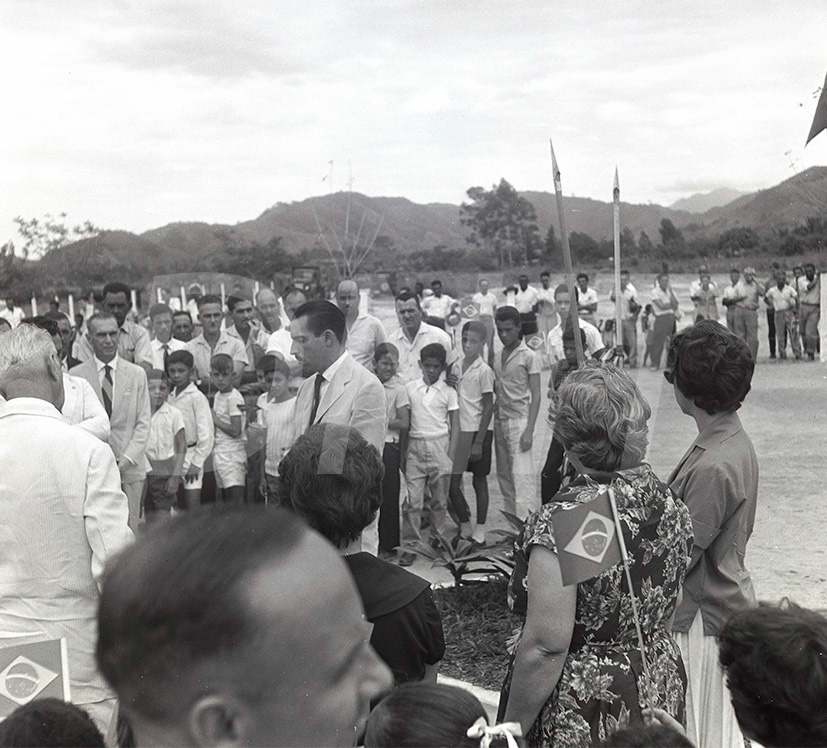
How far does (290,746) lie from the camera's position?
69 centimetres

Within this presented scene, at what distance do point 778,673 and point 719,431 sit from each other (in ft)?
3.47

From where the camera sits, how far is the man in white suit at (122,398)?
4.24m

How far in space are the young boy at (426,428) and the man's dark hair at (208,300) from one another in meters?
1.49

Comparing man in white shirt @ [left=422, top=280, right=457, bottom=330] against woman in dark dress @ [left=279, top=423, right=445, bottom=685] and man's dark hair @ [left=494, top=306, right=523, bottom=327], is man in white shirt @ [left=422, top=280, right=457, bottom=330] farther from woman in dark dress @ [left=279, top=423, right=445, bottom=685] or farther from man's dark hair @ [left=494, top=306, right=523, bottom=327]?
woman in dark dress @ [left=279, top=423, right=445, bottom=685]

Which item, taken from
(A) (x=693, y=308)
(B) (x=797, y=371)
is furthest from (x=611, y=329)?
(B) (x=797, y=371)

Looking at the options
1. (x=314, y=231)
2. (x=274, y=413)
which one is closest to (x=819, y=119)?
(x=314, y=231)

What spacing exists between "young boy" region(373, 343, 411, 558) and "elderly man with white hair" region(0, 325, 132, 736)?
2.64 meters

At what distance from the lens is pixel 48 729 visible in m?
1.17

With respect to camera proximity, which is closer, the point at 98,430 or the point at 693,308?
the point at 98,430

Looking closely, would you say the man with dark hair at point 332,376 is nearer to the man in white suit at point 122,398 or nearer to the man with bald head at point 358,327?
the man with bald head at point 358,327

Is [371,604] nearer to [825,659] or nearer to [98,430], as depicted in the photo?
[825,659]

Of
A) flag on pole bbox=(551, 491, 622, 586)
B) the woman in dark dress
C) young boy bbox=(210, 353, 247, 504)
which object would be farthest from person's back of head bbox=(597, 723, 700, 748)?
young boy bbox=(210, 353, 247, 504)

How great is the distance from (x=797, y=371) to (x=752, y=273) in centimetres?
463

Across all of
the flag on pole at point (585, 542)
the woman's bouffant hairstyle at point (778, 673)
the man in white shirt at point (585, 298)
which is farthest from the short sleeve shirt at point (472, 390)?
the woman's bouffant hairstyle at point (778, 673)
